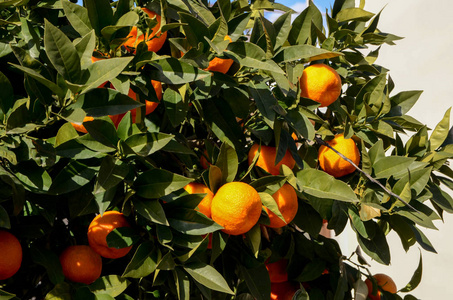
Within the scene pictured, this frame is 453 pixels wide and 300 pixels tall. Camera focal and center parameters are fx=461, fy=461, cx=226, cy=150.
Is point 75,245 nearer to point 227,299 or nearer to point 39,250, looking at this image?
point 39,250

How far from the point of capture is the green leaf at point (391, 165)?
2.60ft

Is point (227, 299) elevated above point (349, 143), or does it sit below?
below

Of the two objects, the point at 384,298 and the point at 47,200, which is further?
the point at 384,298

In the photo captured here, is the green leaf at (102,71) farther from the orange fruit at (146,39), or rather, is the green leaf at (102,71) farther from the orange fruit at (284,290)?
the orange fruit at (284,290)

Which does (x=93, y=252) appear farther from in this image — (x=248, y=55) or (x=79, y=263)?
(x=248, y=55)

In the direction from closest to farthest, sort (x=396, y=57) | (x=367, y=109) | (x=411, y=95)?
(x=367, y=109) < (x=411, y=95) < (x=396, y=57)

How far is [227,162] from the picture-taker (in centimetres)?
73

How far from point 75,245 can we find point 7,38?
0.35 metres

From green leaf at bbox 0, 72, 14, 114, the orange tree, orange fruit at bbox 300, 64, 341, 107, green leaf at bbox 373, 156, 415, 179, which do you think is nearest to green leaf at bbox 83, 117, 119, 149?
the orange tree

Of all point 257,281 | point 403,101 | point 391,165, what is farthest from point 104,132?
point 403,101

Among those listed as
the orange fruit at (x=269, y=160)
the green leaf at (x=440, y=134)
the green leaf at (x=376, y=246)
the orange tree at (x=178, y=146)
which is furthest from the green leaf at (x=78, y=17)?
the green leaf at (x=440, y=134)

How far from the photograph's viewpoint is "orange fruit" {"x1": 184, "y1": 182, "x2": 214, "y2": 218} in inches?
28.5

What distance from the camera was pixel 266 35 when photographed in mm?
692

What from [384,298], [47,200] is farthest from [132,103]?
[384,298]
